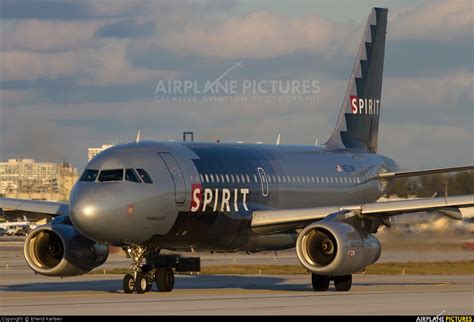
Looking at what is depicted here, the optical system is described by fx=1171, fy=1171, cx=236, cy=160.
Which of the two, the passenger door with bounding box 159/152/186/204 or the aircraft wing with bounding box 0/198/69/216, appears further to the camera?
the aircraft wing with bounding box 0/198/69/216

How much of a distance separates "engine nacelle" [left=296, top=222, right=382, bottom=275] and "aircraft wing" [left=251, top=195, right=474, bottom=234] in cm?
99

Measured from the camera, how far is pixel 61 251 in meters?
39.6

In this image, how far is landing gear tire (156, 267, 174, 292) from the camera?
124ft

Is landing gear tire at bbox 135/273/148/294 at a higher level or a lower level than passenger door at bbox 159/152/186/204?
lower

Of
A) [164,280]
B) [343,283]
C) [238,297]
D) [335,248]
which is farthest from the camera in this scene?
[343,283]

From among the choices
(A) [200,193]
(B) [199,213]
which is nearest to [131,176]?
(A) [200,193]

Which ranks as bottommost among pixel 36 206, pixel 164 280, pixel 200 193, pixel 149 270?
pixel 164 280

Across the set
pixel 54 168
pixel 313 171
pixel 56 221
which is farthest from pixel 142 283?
pixel 54 168

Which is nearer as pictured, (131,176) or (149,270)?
(131,176)

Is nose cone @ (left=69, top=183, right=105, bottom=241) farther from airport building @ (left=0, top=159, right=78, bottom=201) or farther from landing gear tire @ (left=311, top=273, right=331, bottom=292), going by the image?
airport building @ (left=0, top=159, right=78, bottom=201)

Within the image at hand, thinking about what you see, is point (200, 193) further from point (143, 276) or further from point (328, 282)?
point (328, 282)

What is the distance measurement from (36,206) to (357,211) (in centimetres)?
1176

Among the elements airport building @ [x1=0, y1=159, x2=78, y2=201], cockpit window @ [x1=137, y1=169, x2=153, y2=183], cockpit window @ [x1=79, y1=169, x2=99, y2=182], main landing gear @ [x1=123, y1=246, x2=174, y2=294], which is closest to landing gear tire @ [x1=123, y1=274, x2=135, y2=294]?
main landing gear @ [x1=123, y1=246, x2=174, y2=294]

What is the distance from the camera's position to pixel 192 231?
38.0 meters
